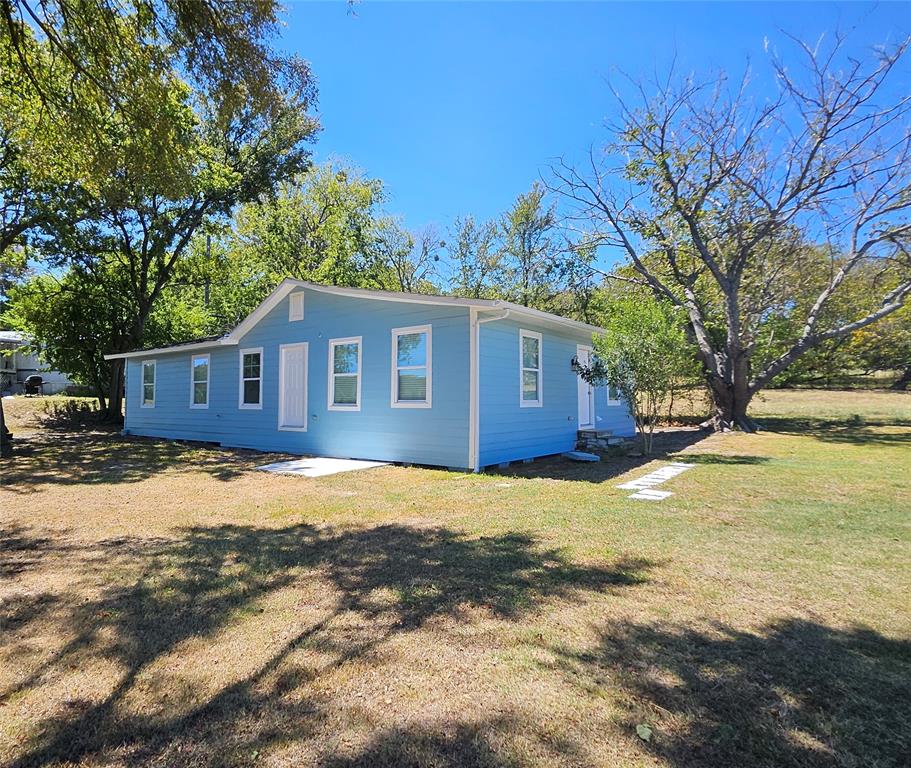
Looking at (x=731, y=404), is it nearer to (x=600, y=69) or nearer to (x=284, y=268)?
(x=600, y=69)

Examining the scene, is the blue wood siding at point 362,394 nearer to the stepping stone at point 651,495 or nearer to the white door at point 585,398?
the stepping stone at point 651,495

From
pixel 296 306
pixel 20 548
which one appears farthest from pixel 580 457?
pixel 20 548

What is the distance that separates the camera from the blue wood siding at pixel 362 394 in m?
8.72

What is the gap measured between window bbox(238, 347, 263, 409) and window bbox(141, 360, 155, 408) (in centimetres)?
446

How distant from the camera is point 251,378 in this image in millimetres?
12039

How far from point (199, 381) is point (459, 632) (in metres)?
12.5

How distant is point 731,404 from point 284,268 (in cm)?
1967

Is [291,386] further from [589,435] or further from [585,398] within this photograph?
[585,398]

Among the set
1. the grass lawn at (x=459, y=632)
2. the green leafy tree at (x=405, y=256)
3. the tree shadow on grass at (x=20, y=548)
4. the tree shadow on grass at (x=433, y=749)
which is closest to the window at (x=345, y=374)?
the grass lawn at (x=459, y=632)

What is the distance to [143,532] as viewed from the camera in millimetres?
4949

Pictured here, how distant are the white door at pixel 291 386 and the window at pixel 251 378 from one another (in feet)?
2.25

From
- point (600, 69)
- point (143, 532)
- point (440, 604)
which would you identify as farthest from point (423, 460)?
point (600, 69)

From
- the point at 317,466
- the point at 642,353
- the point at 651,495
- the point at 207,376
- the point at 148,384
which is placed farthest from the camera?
the point at 148,384

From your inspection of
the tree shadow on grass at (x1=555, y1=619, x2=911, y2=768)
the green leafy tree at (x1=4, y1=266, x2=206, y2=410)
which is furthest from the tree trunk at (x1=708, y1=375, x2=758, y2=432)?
the green leafy tree at (x1=4, y1=266, x2=206, y2=410)
